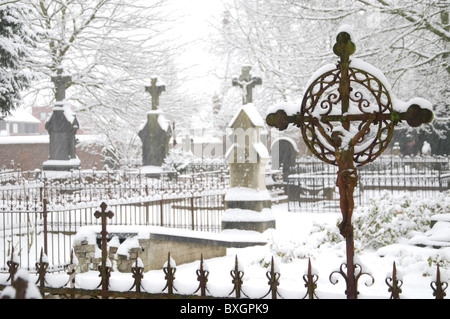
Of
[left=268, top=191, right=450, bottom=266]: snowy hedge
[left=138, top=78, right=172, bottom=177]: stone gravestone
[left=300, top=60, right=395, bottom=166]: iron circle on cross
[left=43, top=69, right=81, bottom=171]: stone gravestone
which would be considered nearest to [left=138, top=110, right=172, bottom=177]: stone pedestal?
[left=138, top=78, right=172, bottom=177]: stone gravestone

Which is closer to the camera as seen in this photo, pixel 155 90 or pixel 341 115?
pixel 341 115

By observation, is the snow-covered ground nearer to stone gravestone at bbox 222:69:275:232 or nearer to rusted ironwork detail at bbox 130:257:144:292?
rusted ironwork detail at bbox 130:257:144:292

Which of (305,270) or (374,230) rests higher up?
(374,230)

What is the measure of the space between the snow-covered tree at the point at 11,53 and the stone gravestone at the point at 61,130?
4.85m

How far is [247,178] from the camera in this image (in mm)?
11289

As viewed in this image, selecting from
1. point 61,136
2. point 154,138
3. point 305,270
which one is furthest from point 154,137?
point 305,270

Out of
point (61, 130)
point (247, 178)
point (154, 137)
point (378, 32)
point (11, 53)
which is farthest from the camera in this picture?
point (154, 137)

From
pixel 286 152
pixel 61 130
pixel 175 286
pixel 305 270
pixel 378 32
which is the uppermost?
pixel 378 32

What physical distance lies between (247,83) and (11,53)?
604cm

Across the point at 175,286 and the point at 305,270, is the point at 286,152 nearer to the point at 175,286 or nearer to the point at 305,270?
the point at 305,270

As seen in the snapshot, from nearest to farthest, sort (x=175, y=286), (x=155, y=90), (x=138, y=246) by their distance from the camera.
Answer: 1. (x=175, y=286)
2. (x=138, y=246)
3. (x=155, y=90)

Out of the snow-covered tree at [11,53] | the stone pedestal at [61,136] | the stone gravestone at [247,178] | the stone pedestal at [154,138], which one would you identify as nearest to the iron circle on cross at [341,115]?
the stone gravestone at [247,178]

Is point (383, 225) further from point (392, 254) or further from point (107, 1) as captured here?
point (107, 1)
